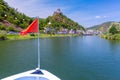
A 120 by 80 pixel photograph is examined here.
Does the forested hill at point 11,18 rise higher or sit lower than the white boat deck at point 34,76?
higher

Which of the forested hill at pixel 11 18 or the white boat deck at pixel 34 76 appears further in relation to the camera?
the forested hill at pixel 11 18

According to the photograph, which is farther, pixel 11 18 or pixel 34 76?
pixel 11 18

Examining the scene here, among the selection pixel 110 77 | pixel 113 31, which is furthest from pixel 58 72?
pixel 113 31

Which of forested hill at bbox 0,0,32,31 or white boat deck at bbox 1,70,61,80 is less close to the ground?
forested hill at bbox 0,0,32,31

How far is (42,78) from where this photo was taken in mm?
19203

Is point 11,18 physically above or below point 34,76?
above

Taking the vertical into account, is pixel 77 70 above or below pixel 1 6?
below

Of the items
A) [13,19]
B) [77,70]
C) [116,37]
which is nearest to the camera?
[77,70]

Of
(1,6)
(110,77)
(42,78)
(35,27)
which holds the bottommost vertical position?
(110,77)

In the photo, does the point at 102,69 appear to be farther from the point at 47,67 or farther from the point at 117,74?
the point at 47,67

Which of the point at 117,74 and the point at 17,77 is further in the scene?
the point at 117,74

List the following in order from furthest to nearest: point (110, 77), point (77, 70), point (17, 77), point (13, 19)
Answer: point (13, 19) → point (77, 70) → point (110, 77) → point (17, 77)

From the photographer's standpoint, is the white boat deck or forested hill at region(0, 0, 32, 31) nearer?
the white boat deck

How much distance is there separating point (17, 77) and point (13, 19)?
146 m
